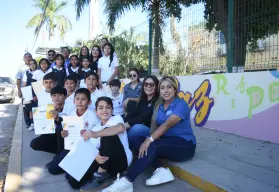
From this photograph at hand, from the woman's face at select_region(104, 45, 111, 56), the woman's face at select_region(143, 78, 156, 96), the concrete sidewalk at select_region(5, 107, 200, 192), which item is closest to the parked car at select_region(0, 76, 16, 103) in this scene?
the woman's face at select_region(104, 45, 111, 56)

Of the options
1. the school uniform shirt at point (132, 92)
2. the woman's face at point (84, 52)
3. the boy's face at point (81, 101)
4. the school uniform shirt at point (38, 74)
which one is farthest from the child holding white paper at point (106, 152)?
the woman's face at point (84, 52)

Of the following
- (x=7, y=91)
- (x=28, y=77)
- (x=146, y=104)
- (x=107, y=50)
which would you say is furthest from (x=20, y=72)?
(x=7, y=91)

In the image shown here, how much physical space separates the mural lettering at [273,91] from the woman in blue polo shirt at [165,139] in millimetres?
1740

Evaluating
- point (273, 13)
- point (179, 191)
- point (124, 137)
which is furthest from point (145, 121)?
point (273, 13)

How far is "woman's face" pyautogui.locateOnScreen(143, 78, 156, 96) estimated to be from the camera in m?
3.79

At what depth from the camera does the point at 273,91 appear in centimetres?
429

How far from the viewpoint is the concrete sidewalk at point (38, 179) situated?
10.4ft

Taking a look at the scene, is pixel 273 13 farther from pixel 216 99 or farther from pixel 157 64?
pixel 157 64

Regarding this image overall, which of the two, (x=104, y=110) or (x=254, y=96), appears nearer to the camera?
(x=104, y=110)

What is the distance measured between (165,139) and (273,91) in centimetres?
220

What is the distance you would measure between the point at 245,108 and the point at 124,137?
2564 millimetres

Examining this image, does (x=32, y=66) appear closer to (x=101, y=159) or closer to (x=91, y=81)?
(x=91, y=81)

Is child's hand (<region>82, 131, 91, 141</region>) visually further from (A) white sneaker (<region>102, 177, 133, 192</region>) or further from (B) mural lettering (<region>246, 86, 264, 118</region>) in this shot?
(B) mural lettering (<region>246, 86, 264, 118</region>)

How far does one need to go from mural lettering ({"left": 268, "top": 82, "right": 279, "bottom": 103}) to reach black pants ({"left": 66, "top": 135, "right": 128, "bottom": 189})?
8.61 feet
